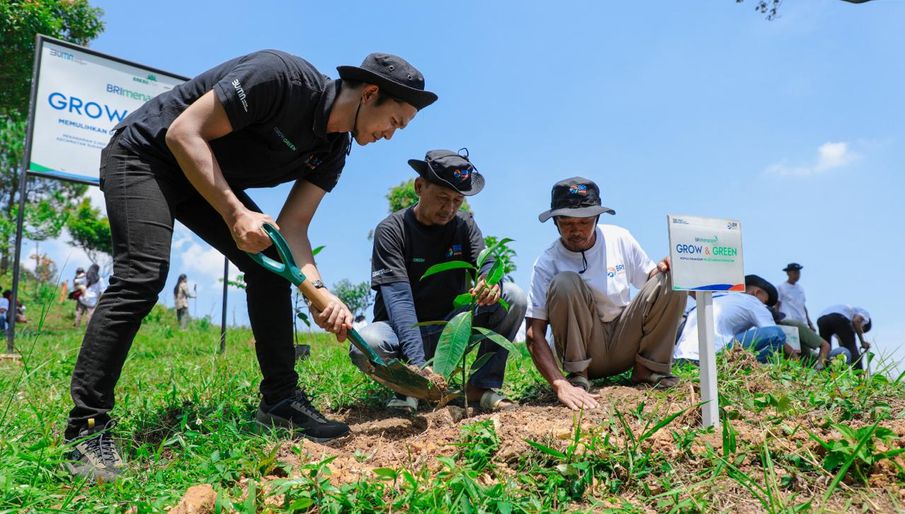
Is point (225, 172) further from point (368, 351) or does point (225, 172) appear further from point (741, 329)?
point (741, 329)

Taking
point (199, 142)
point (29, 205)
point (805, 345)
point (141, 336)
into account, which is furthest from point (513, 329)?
point (29, 205)

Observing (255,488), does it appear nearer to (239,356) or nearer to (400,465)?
(400,465)

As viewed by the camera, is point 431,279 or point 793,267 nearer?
point 431,279

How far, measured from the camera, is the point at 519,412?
2.42 m

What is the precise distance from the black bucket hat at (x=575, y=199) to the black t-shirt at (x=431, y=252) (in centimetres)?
43

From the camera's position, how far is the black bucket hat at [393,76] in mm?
2133

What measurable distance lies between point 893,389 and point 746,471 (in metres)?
1.34

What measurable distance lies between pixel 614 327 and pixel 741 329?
2465 mm

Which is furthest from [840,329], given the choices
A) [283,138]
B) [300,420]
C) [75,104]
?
[75,104]

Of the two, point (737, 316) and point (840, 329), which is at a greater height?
point (737, 316)

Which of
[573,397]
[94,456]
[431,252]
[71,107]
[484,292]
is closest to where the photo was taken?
[94,456]

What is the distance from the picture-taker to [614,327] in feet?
10.1

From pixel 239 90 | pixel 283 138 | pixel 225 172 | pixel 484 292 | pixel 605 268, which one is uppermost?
pixel 239 90

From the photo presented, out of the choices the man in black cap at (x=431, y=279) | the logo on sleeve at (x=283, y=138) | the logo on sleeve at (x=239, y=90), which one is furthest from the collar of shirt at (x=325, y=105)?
the man in black cap at (x=431, y=279)
